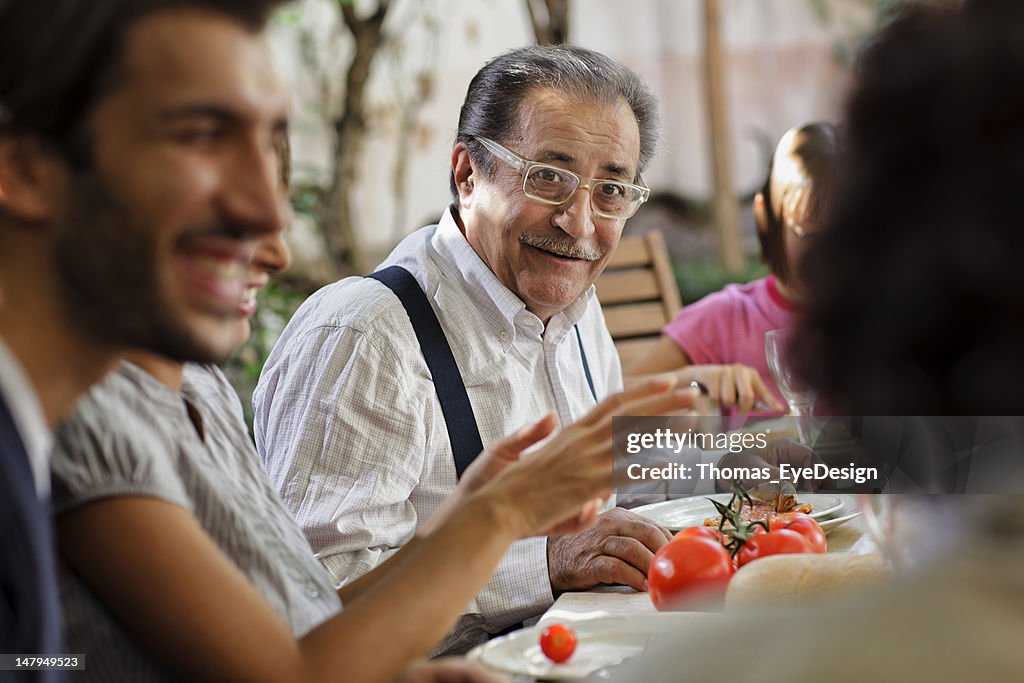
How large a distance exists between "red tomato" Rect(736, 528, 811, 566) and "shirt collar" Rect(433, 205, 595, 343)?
0.81 metres

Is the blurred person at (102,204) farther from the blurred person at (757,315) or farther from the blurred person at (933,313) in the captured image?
the blurred person at (757,315)

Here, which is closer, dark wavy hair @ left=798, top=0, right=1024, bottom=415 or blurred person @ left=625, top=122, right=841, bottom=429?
dark wavy hair @ left=798, top=0, right=1024, bottom=415

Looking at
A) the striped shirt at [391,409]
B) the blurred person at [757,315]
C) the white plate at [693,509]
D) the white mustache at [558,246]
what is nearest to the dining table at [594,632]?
the striped shirt at [391,409]

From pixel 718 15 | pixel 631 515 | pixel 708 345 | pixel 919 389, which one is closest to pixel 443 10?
pixel 718 15

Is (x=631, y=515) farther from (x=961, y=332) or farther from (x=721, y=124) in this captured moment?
(x=721, y=124)

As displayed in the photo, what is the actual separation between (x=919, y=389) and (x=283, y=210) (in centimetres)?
72

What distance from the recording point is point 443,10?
675 cm

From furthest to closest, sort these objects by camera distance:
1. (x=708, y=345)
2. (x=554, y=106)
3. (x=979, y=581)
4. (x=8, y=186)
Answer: (x=708, y=345) < (x=554, y=106) < (x=8, y=186) < (x=979, y=581)

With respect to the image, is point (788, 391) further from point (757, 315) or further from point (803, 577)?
point (757, 315)

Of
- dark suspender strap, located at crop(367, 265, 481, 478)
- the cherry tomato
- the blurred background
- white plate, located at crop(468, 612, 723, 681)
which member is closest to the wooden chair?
dark suspender strap, located at crop(367, 265, 481, 478)

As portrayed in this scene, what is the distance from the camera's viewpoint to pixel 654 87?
21.5ft

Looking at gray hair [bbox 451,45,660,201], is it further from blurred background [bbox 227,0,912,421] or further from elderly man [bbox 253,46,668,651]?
blurred background [bbox 227,0,912,421]

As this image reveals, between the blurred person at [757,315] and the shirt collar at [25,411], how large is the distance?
2.11 metres

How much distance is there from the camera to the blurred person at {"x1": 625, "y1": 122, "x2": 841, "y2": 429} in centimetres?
318
